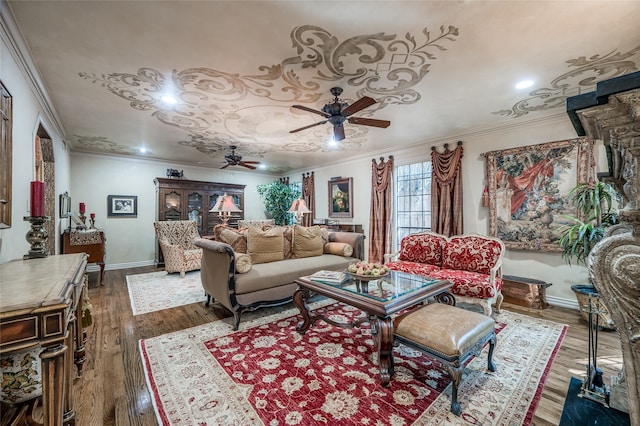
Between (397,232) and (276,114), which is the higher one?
(276,114)

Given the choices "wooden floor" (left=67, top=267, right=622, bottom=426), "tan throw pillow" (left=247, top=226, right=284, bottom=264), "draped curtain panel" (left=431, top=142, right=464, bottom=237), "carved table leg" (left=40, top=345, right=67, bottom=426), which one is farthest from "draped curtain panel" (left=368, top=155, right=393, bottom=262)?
"carved table leg" (left=40, top=345, right=67, bottom=426)

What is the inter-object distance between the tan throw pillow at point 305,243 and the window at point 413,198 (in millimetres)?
2128

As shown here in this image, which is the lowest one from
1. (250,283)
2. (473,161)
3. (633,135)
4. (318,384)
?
(318,384)

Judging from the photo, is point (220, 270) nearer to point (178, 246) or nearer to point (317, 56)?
point (317, 56)

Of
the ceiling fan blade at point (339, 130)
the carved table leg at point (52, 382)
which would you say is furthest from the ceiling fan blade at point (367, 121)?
the carved table leg at point (52, 382)

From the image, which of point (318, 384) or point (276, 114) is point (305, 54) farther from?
point (318, 384)

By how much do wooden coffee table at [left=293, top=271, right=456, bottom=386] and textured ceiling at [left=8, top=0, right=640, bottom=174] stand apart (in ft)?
6.56

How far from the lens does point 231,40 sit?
198cm

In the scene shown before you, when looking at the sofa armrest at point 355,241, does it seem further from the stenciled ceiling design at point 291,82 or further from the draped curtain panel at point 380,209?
the stenciled ceiling design at point 291,82

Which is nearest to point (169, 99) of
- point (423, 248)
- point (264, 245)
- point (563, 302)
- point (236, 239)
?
point (236, 239)

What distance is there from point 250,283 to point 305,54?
7.46ft

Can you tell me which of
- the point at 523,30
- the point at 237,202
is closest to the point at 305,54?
the point at 523,30

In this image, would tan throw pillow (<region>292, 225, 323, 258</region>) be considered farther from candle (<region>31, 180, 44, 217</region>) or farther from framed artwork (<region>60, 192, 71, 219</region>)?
framed artwork (<region>60, 192, 71, 219</region>)

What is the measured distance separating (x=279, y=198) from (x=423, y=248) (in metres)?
4.64
